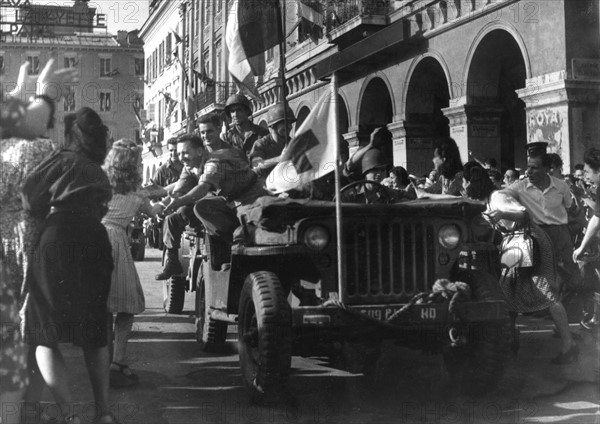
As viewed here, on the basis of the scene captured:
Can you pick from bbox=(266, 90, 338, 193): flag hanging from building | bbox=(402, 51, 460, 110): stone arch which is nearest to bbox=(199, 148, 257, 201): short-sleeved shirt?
bbox=(266, 90, 338, 193): flag hanging from building

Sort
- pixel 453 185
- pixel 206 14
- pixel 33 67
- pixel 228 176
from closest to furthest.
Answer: pixel 228 176 < pixel 453 185 < pixel 33 67 < pixel 206 14

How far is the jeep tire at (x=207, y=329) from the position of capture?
25.4 ft

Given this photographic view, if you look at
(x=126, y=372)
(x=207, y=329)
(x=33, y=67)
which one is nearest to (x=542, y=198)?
(x=207, y=329)

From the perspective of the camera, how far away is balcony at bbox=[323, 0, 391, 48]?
2012 centimetres

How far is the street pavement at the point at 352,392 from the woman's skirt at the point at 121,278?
25.0 inches

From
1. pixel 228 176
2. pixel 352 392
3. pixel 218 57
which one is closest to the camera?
pixel 352 392

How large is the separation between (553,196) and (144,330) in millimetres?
4539

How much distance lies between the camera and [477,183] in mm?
8078

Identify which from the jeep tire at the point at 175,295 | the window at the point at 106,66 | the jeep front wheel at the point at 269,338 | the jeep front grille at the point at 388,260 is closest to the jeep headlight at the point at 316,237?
the jeep front grille at the point at 388,260

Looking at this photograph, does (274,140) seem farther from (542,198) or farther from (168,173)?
(168,173)

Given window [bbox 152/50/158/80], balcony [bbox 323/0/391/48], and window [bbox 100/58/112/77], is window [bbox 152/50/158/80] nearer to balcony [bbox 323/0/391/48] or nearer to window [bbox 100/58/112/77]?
window [bbox 100/58/112/77]

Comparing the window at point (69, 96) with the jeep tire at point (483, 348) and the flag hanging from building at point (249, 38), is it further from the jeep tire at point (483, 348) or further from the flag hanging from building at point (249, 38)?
the jeep tire at point (483, 348)

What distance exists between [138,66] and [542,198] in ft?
186

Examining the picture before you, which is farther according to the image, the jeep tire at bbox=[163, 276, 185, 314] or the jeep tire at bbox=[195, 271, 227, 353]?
the jeep tire at bbox=[163, 276, 185, 314]
